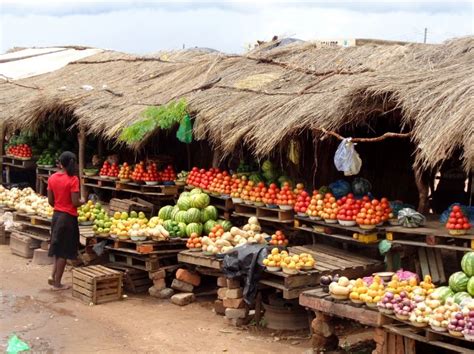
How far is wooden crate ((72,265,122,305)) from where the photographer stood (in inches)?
389

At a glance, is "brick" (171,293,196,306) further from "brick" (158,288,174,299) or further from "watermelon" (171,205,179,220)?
"watermelon" (171,205,179,220)

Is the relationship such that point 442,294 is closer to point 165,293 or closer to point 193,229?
point 165,293

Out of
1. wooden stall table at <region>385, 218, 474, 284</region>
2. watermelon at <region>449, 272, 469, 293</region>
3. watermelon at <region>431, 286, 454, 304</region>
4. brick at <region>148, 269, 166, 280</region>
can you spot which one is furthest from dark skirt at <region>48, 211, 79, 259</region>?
watermelon at <region>449, 272, 469, 293</region>

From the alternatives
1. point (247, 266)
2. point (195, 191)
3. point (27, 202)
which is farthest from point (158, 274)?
point (27, 202)

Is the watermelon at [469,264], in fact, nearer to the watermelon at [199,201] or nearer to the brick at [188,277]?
the brick at [188,277]

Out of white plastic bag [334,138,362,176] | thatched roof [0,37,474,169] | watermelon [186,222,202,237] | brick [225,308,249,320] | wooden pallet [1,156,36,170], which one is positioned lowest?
brick [225,308,249,320]

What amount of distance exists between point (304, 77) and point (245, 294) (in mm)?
4119

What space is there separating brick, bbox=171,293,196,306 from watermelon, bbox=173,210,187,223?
1.35 m

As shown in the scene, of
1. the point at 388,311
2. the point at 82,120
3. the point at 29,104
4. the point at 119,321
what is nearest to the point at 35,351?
the point at 119,321

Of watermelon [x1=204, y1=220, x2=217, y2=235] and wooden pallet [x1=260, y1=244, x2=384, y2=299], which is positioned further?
watermelon [x1=204, y1=220, x2=217, y2=235]

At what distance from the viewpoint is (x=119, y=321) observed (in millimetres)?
9148

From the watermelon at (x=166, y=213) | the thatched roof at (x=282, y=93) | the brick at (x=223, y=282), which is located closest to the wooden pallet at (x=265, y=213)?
the thatched roof at (x=282, y=93)

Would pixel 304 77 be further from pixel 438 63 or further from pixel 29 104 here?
pixel 29 104

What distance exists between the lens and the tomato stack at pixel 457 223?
7.90 metres
